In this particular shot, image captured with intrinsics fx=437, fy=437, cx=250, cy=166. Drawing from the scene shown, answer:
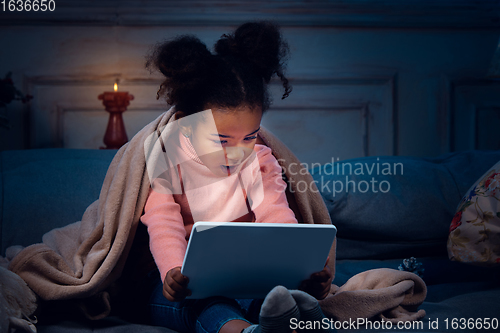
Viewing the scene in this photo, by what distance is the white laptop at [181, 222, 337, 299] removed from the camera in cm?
65

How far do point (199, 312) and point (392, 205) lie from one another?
0.72 m

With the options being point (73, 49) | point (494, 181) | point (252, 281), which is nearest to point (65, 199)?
point (252, 281)

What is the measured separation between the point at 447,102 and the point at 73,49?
1.50 meters

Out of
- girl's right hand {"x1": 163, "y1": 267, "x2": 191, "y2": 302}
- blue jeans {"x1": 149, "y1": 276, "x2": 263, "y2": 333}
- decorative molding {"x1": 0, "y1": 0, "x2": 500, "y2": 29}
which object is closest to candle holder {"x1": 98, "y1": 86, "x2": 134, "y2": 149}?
decorative molding {"x1": 0, "y1": 0, "x2": 500, "y2": 29}

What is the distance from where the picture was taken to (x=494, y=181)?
3.43ft

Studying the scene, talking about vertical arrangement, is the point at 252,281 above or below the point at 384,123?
below

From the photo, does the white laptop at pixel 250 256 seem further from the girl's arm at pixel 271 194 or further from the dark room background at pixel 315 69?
the dark room background at pixel 315 69

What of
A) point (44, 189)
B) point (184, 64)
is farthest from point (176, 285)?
point (44, 189)

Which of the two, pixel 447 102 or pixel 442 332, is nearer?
pixel 442 332

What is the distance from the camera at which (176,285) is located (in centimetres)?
73

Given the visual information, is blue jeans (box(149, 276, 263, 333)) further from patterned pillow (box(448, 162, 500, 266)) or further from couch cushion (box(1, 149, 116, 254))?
patterned pillow (box(448, 162, 500, 266))

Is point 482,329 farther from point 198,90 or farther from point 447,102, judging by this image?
point 447,102

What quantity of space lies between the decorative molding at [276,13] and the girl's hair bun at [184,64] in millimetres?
866

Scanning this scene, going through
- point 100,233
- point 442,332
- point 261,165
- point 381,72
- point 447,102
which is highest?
point 381,72
